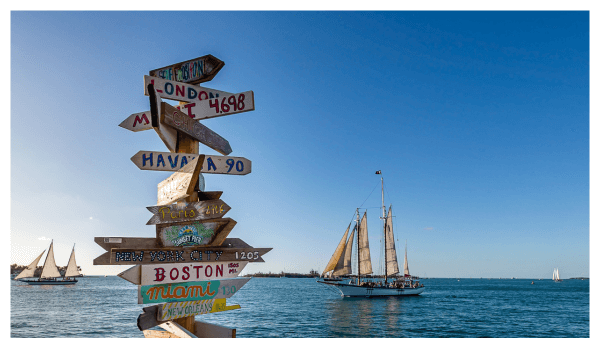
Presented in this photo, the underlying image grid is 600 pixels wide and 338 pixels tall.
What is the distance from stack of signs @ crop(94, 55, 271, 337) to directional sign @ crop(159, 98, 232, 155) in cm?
1

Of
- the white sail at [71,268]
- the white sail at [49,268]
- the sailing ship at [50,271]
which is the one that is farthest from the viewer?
the white sail at [71,268]

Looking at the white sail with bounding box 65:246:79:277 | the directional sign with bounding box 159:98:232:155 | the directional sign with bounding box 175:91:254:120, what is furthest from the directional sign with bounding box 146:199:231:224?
A: the white sail with bounding box 65:246:79:277

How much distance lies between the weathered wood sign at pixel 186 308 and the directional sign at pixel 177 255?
20.6 inches

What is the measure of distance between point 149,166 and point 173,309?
1.77 m

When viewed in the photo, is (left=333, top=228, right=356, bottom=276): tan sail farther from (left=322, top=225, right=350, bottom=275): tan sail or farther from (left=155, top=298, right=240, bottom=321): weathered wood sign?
(left=155, top=298, right=240, bottom=321): weathered wood sign

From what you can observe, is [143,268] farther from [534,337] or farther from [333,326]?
[534,337]

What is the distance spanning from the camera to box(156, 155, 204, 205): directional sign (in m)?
4.44

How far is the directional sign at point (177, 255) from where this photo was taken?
4.21m

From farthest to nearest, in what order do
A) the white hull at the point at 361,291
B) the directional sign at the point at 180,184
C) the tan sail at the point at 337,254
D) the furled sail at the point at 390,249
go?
the furled sail at the point at 390,249 → the white hull at the point at 361,291 → the tan sail at the point at 337,254 → the directional sign at the point at 180,184

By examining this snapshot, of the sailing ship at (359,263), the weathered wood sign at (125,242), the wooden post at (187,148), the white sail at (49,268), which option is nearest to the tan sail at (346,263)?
the sailing ship at (359,263)

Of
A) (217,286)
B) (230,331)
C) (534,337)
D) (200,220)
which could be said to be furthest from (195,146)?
(534,337)

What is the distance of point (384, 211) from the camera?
70438 millimetres

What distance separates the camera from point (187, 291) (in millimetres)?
4570

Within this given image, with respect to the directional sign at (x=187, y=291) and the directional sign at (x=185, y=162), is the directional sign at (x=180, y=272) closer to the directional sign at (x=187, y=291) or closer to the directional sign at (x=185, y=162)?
the directional sign at (x=187, y=291)
